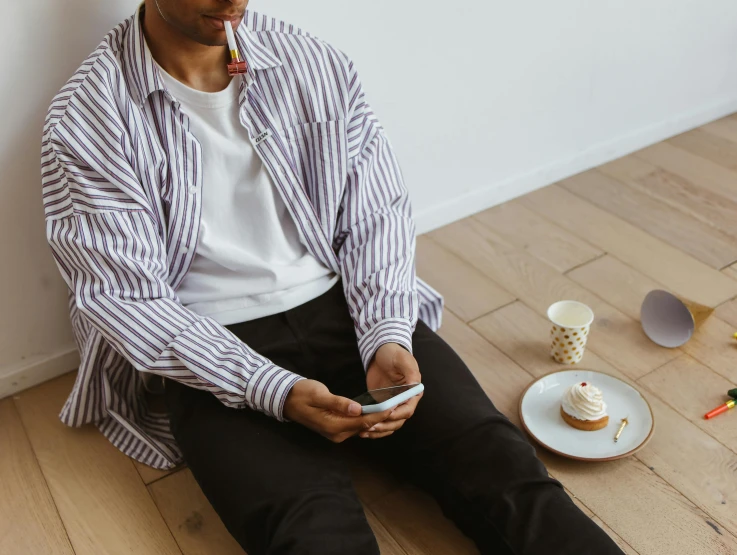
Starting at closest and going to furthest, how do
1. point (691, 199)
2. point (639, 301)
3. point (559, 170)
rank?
1. point (639, 301)
2. point (691, 199)
3. point (559, 170)

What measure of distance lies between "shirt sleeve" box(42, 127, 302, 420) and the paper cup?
0.61 meters

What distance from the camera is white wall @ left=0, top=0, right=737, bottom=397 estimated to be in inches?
55.6

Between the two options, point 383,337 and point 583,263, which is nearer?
point 383,337

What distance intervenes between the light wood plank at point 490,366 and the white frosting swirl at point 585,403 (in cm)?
12

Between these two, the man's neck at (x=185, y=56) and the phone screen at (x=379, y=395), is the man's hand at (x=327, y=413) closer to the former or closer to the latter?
the phone screen at (x=379, y=395)

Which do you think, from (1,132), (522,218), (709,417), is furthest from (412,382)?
(522,218)

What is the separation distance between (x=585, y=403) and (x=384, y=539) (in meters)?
0.42

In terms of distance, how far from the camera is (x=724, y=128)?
2.53 metres

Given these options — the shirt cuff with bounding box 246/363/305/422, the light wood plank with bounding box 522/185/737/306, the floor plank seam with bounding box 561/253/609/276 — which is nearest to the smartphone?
the shirt cuff with bounding box 246/363/305/422

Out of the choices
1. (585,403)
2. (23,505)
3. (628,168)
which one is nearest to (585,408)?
(585,403)

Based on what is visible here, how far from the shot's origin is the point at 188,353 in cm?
123

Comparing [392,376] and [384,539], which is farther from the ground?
[392,376]

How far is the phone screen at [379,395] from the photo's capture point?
1225mm

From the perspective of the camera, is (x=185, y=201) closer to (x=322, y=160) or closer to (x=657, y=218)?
(x=322, y=160)
